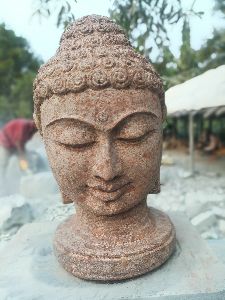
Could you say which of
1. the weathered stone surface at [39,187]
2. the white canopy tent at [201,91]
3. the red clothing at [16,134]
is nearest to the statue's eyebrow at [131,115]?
the white canopy tent at [201,91]

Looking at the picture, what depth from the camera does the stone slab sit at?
1.92m

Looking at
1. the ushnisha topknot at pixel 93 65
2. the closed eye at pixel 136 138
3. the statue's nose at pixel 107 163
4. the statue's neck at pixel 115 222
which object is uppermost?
the ushnisha topknot at pixel 93 65

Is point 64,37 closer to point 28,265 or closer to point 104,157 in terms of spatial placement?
point 104,157

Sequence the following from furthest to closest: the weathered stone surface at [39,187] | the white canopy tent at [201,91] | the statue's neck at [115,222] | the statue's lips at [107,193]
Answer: the weathered stone surface at [39,187], the white canopy tent at [201,91], the statue's neck at [115,222], the statue's lips at [107,193]

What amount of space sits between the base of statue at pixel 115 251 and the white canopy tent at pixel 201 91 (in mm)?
1603

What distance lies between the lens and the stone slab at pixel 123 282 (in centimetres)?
192

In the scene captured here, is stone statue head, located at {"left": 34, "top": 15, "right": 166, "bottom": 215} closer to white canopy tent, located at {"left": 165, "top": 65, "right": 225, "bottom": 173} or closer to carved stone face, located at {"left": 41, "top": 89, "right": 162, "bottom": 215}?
carved stone face, located at {"left": 41, "top": 89, "right": 162, "bottom": 215}

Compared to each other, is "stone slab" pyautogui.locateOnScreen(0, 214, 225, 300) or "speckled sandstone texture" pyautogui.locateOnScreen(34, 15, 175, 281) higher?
"speckled sandstone texture" pyautogui.locateOnScreen(34, 15, 175, 281)

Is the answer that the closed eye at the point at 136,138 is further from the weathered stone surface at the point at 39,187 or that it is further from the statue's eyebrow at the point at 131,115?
the weathered stone surface at the point at 39,187

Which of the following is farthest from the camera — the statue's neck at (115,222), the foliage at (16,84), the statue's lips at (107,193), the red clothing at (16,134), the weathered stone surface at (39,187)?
the foliage at (16,84)

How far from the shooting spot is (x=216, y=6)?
3.24 m

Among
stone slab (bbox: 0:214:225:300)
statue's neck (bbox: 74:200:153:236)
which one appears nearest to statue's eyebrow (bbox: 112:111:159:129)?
statue's neck (bbox: 74:200:153:236)

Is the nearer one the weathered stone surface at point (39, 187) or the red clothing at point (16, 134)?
the weathered stone surface at point (39, 187)

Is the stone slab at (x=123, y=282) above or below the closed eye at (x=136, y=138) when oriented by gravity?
below
